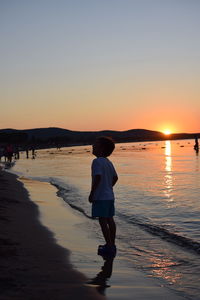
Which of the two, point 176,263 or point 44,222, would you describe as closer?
point 176,263

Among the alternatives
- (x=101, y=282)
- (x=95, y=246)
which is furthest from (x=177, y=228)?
(x=101, y=282)

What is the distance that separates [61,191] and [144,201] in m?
4.84

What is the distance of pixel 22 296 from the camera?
4.18 metres

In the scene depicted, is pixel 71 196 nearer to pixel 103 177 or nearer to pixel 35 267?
pixel 103 177

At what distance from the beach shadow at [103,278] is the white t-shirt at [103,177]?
111 cm

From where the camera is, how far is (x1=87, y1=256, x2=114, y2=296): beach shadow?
15.6 ft

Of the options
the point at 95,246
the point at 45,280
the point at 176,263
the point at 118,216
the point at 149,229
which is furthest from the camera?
the point at 118,216

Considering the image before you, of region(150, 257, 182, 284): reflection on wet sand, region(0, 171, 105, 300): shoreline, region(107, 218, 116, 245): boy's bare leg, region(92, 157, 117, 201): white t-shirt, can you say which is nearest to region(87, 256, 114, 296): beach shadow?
region(0, 171, 105, 300): shoreline

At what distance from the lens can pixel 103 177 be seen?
6305 millimetres

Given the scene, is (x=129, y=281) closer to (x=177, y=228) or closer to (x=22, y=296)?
(x=22, y=296)

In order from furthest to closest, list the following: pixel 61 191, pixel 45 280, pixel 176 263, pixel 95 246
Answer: pixel 61 191, pixel 95 246, pixel 176 263, pixel 45 280

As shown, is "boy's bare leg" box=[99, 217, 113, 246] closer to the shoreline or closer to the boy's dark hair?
the shoreline

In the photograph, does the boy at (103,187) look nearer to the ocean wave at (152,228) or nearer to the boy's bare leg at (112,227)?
the boy's bare leg at (112,227)

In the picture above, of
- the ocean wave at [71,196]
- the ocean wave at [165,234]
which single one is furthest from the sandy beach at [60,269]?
the ocean wave at [71,196]
